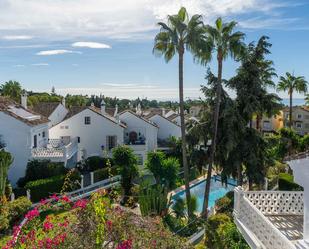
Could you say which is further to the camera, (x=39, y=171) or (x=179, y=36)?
(x=39, y=171)

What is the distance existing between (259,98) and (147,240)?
22.4m

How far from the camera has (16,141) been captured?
32094mm

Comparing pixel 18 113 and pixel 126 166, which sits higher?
pixel 18 113

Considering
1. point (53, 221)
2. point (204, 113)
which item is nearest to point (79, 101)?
point (204, 113)

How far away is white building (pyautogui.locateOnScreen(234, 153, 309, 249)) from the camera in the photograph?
9.63 m

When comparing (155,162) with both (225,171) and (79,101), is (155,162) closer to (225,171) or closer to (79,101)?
(225,171)

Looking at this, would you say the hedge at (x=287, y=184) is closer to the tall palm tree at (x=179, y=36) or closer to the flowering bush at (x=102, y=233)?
the tall palm tree at (x=179, y=36)

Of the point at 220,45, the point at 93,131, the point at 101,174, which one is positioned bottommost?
the point at 101,174

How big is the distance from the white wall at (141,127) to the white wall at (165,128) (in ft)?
25.4

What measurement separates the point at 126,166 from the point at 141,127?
58.1ft

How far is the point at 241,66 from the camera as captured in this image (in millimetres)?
27938

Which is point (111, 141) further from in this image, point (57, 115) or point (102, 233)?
point (102, 233)

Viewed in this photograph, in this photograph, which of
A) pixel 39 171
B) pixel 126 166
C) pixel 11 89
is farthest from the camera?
pixel 11 89

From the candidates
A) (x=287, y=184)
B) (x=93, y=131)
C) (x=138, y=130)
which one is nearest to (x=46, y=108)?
(x=93, y=131)
